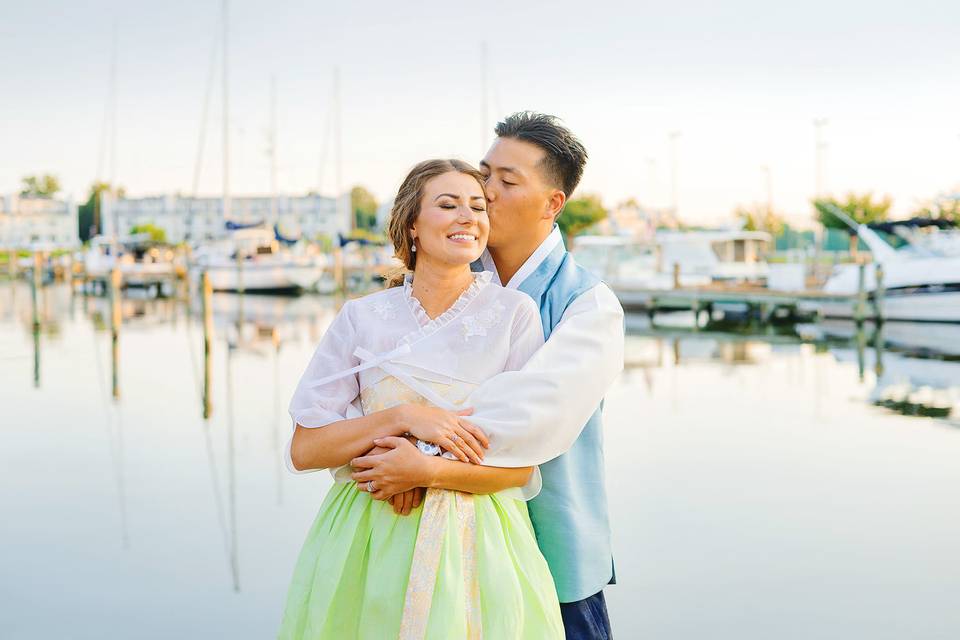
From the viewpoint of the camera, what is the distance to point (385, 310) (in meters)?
2.34

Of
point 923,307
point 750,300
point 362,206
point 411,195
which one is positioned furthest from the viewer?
point 362,206

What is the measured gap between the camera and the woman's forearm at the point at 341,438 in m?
2.13

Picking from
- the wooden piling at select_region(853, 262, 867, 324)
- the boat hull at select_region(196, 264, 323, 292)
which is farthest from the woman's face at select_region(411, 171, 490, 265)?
the boat hull at select_region(196, 264, 323, 292)

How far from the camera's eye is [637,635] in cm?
483

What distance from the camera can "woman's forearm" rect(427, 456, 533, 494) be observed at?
207cm

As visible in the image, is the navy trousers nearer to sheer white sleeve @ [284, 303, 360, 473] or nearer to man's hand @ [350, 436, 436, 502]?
man's hand @ [350, 436, 436, 502]

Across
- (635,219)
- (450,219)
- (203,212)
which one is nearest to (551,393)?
(450,219)

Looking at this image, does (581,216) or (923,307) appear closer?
(923,307)

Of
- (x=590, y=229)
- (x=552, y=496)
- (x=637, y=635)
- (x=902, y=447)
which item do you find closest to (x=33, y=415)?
(x=637, y=635)

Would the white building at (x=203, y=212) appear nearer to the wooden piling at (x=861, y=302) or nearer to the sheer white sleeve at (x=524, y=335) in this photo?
the wooden piling at (x=861, y=302)

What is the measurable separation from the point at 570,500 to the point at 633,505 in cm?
497

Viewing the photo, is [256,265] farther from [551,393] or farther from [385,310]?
[551,393]

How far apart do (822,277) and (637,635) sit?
30.5m

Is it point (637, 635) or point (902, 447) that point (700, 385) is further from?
point (637, 635)
